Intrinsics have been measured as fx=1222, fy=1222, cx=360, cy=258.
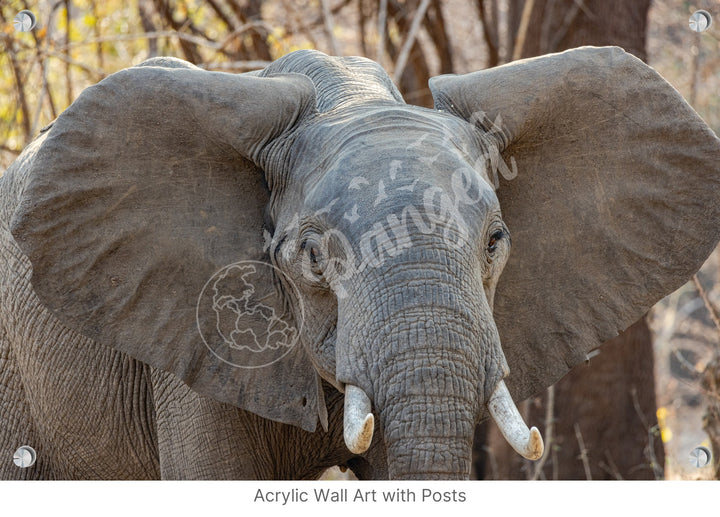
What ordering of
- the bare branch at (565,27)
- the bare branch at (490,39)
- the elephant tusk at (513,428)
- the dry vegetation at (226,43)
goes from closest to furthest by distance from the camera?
the elephant tusk at (513,428)
the dry vegetation at (226,43)
the bare branch at (565,27)
the bare branch at (490,39)

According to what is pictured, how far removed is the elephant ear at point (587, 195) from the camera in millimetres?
3314

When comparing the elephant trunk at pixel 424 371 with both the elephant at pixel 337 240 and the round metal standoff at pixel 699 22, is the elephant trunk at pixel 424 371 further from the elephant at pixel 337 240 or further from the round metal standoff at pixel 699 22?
the round metal standoff at pixel 699 22

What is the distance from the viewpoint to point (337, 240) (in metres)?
2.84

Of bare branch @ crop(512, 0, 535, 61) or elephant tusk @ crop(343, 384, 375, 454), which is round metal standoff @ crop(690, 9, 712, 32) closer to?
elephant tusk @ crop(343, 384, 375, 454)

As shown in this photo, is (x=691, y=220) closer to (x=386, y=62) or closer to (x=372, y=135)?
(x=372, y=135)

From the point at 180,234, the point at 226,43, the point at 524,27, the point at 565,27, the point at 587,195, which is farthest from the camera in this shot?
the point at 524,27

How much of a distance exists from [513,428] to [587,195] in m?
1.01

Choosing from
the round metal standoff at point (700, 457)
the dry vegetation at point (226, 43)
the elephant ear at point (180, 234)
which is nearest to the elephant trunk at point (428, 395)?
the elephant ear at point (180, 234)

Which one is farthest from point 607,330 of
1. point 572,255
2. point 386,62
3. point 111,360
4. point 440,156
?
point 386,62

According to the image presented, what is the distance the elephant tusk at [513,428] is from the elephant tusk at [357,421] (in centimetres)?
28

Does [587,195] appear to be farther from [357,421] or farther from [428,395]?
[357,421]

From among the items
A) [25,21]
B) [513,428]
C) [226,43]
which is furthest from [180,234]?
[226,43]

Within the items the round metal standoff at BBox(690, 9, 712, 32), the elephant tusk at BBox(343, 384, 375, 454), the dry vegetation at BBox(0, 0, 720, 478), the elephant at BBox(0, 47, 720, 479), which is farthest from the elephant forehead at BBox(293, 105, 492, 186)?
the dry vegetation at BBox(0, 0, 720, 478)

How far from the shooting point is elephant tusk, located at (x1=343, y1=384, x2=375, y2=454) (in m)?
2.55
